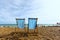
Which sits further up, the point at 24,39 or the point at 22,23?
the point at 22,23

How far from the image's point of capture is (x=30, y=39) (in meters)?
8.32

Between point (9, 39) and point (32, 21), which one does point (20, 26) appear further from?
point (9, 39)

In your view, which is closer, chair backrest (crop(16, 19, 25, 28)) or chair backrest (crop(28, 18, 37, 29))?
chair backrest (crop(28, 18, 37, 29))

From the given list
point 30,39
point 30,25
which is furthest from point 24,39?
point 30,25

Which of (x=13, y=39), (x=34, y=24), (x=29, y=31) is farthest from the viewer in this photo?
(x=29, y=31)

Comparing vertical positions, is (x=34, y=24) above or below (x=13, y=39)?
above

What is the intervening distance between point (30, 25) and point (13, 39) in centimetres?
248

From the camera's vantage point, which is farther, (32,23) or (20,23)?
(20,23)

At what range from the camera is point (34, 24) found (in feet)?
33.2

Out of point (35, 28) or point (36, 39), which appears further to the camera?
point (35, 28)

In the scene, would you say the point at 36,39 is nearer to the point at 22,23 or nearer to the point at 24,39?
the point at 24,39

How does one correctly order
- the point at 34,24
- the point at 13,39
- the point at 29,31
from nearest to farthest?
the point at 13,39, the point at 34,24, the point at 29,31

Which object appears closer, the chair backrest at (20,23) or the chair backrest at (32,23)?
the chair backrest at (32,23)

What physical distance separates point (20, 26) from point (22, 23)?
10.0 inches
